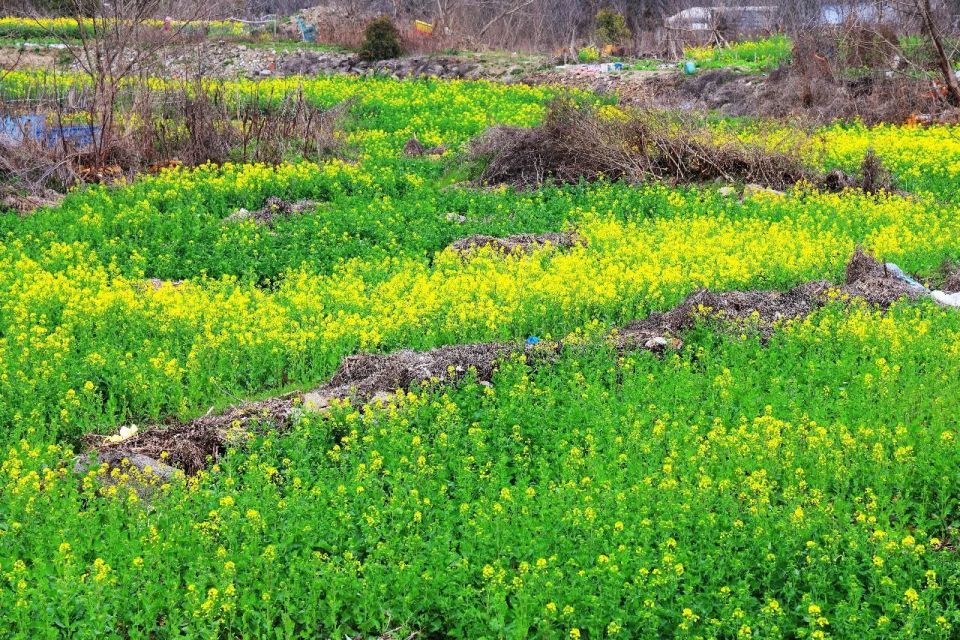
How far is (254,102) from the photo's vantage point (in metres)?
19.8

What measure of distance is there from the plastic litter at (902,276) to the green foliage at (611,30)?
92.8ft

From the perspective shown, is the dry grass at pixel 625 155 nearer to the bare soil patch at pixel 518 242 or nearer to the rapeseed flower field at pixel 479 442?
the rapeseed flower field at pixel 479 442

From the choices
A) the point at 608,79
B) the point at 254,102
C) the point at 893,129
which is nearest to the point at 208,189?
the point at 254,102

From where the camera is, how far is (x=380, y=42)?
36.0 m

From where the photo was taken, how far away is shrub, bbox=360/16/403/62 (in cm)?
3600

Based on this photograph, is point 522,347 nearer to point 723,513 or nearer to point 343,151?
point 723,513

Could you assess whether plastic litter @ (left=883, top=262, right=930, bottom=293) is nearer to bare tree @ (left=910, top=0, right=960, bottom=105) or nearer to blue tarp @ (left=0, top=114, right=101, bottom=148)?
bare tree @ (left=910, top=0, right=960, bottom=105)

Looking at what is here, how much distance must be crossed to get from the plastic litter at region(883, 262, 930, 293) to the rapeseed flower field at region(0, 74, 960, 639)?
65cm

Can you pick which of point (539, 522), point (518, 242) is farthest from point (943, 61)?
point (539, 522)

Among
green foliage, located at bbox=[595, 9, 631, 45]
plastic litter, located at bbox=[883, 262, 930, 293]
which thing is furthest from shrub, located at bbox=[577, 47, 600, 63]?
plastic litter, located at bbox=[883, 262, 930, 293]

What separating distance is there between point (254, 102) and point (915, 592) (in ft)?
55.3

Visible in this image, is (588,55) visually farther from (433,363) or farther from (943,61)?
(433,363)

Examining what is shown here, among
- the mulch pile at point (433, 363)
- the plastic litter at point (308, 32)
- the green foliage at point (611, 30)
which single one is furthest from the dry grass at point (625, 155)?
the plastic litter at point (308, 32)

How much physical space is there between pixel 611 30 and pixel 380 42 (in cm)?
911
